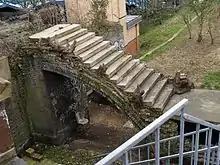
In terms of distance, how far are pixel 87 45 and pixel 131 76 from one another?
5.66ft

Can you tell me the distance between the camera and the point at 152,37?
18766 mm

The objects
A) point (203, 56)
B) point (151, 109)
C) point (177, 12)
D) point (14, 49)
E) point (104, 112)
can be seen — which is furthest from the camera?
point (177, 12)

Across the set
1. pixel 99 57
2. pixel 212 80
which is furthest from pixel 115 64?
pixel 212 80

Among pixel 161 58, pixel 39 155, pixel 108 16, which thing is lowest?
pixel 39 155

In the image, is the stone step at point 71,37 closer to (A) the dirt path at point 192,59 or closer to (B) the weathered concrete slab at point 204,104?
(B) the weathered concrete slab at point 204,104

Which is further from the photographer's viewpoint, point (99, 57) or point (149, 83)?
point (99, 57)

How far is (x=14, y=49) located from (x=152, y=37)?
10561 mm

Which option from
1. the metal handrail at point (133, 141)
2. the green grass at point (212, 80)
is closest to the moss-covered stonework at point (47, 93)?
the green grass at point (212, 80)

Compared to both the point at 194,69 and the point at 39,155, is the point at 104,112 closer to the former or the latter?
the point at 39,155

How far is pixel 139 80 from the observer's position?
930cm

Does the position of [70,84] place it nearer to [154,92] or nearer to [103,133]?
[103,133]

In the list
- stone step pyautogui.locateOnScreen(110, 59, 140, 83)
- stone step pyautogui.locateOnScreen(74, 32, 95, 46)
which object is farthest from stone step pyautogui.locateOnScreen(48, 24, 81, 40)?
stone step pyautogui.locateOnScreen(110, 59, 140, 83)

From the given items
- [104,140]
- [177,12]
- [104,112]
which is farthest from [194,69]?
[177,12]

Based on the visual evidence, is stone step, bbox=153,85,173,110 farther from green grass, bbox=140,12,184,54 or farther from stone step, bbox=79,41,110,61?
green grass, bbox=140,12,184,54
